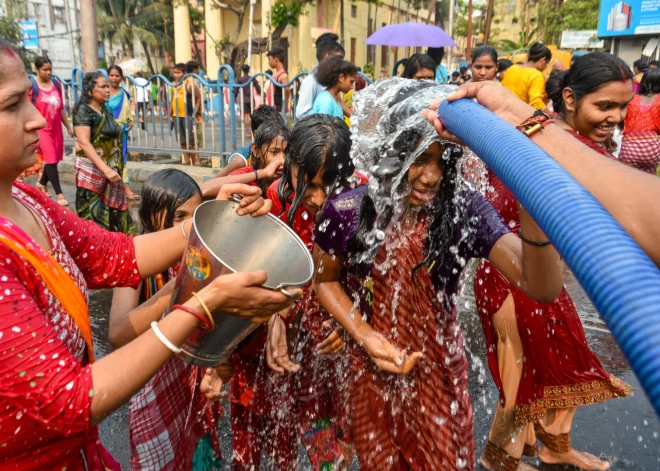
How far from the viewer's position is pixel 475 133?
1.46 metres

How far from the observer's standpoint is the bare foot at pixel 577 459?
2.96 metres

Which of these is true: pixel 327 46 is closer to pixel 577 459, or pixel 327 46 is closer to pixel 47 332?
pixel 577 459

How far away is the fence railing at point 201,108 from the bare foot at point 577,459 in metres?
6.04

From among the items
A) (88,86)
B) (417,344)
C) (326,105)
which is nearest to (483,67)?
(326,105)

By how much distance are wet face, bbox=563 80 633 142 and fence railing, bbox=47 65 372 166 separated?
5.75m

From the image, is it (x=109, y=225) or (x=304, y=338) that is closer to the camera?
(x=304, y=338)

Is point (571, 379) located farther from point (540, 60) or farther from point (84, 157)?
point (540, 60)

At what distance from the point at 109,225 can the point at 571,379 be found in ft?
16.4

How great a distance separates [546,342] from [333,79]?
368 centimetres

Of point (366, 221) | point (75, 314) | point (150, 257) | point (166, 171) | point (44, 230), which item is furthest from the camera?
point (166, 171)

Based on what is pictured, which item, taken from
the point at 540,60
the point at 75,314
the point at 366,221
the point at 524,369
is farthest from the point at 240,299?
the point at 540,60

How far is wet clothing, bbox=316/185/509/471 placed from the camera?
2.13m

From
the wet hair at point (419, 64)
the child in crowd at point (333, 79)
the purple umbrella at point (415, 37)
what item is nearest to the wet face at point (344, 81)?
the child in crowd at point (333, 79)

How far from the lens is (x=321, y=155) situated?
253cm
